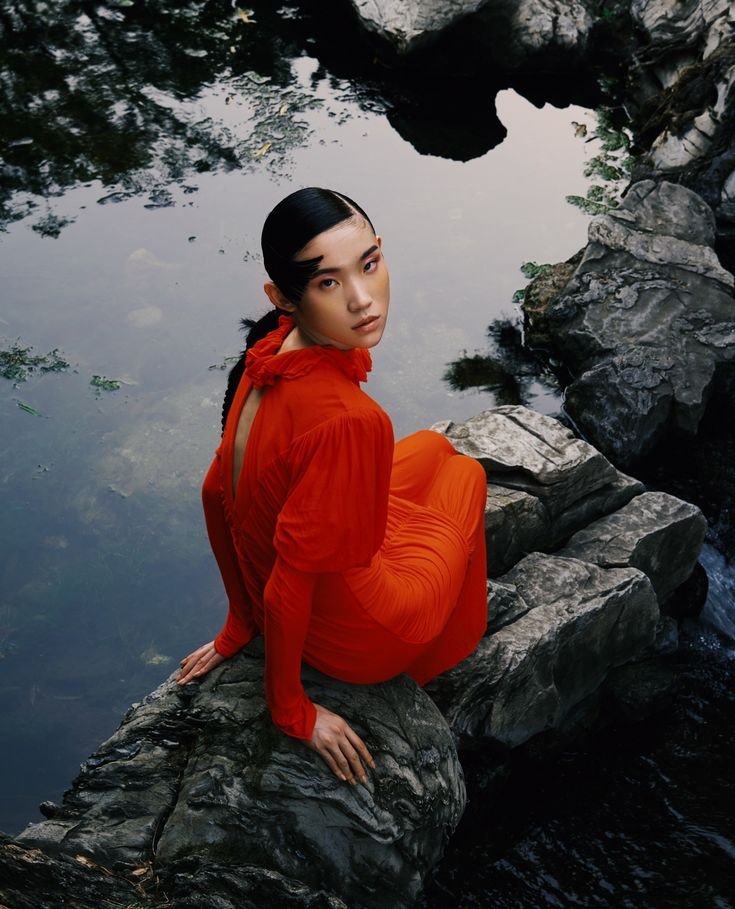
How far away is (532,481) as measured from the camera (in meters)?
4.07

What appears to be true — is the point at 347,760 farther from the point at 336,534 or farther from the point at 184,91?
the point at 184,91

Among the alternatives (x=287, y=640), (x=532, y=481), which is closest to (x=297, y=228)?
(x=287, y=640)

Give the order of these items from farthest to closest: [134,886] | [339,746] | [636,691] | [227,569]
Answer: [636,691]
[227,569]
[339,746]
[134,886]

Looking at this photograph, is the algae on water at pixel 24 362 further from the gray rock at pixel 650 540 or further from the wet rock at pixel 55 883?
the wet rock at pixel 55 883

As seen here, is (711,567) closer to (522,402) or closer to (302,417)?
(522,402)

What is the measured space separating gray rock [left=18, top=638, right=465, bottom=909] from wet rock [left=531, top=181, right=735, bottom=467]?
2865mm

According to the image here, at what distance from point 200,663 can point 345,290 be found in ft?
4.42

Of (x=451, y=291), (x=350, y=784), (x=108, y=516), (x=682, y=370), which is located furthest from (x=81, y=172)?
(x=350, y=784)

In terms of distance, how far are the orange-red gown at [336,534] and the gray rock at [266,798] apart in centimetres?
15

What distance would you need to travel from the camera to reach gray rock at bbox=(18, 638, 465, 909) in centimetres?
262

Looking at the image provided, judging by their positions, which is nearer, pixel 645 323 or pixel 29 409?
pixel 29 409

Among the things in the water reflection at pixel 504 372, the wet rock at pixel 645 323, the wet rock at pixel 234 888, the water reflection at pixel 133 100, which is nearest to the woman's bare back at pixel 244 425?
the wet rock at pixel 234 888

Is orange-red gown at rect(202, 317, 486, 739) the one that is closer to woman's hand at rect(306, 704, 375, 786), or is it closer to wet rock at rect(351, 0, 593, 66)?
woman's hand at rect(306, 704, 375, 786)

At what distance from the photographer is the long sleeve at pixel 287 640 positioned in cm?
239
